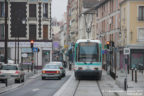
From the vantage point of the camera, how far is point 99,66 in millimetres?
35375

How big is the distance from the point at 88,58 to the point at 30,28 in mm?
32596

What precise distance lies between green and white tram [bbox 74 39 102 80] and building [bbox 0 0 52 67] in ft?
102

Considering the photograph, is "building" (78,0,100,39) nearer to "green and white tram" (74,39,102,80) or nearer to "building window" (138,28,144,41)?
"building window" (138,28,144,41)

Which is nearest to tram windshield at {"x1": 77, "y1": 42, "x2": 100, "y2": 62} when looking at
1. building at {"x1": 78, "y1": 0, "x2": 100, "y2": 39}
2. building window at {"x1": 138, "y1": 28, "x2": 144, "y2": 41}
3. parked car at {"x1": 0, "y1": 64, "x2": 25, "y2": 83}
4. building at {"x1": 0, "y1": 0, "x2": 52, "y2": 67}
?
parked car at {"x1": 0, "y1": 64, "x2": 25, "y2": 83}

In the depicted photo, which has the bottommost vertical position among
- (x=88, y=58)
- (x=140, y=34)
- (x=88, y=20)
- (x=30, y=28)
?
(x=88, y=58)

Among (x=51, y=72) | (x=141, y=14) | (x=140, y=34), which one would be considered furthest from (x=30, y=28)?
(x=51, y=72)

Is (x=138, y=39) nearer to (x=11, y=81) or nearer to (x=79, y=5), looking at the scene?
(x=11, y=81)

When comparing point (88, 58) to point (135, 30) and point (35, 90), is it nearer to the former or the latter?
point (35, 90)

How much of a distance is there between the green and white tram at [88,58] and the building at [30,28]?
31.1 metres

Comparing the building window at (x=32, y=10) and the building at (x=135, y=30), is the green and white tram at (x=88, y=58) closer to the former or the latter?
the building at (x=135, y=30)

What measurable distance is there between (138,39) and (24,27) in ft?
63.0

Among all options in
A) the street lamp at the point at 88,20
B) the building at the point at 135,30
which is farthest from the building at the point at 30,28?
the street lamp at the point at 88,20

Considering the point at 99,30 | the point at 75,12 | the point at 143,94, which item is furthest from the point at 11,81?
the point at 75,12

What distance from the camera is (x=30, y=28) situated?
219 ft
